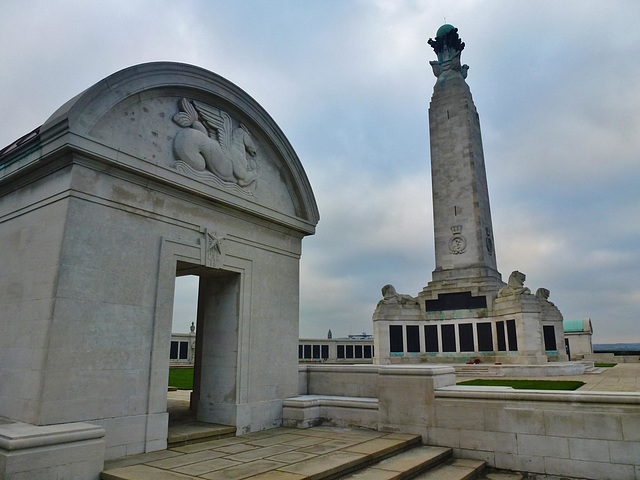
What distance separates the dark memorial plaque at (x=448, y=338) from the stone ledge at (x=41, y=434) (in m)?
29.0

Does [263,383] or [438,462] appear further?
[263,383]

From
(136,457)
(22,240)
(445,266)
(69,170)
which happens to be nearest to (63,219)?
(69,170)

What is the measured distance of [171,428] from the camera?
9.10 m

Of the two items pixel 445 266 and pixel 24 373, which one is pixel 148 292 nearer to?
pixel 24 373

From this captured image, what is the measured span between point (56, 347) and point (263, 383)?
15.6 ft

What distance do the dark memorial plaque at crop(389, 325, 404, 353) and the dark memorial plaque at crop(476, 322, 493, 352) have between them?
542cm

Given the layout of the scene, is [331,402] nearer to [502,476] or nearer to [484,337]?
[502,476]

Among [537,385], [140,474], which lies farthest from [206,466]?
[537,385]

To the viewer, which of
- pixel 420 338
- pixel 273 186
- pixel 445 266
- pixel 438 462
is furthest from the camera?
pixel 445 266

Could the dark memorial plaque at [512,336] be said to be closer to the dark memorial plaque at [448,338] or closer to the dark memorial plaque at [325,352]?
the dark memorial plaque at [448,338]

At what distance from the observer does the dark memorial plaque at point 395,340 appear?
33.1 m

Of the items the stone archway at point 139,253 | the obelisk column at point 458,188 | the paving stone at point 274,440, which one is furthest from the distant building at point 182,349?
the paving stone at point 274,440

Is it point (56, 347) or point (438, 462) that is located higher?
point (56, 347)

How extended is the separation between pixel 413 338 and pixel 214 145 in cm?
2665
